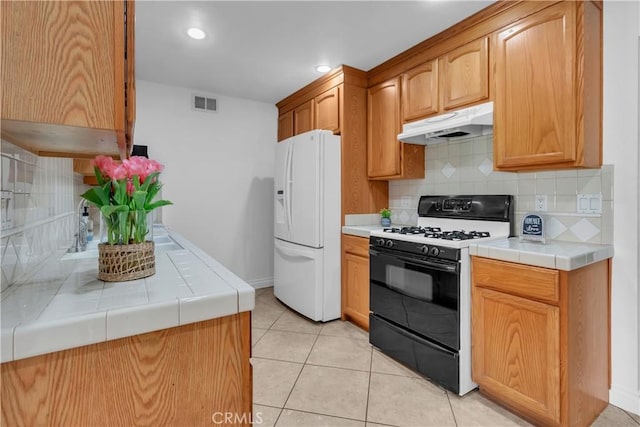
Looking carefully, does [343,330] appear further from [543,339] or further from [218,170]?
[218,170]

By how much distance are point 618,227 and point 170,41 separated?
316cm

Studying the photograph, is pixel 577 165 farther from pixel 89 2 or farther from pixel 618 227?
pixel 89 2

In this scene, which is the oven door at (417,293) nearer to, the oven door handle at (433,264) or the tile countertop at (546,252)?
the oven door handle at (433,264)

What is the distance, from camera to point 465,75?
7.09 ft

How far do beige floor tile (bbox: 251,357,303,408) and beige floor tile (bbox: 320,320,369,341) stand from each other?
577 millimetres

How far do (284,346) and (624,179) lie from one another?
7.71 feet

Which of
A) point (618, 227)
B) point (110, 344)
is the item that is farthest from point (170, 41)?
point (618, 227)

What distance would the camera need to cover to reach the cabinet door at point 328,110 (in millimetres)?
2955

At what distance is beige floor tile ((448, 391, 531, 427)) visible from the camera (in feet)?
5.29

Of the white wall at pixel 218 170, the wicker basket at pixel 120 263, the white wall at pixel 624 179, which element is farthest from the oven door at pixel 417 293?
the white wall at pixel 218 170

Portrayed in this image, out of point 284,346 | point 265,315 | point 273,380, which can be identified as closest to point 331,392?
point 273,380

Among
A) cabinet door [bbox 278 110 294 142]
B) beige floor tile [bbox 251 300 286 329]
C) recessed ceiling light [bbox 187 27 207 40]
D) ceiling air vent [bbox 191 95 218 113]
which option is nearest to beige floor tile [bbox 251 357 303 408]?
beige floor tile [bbox 251 300 286 329]

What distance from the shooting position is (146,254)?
99cm

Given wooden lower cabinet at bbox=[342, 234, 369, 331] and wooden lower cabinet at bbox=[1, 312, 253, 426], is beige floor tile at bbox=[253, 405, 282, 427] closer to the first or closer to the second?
wooden lower cabinet at bbox=[1, 312, 253, 426]
